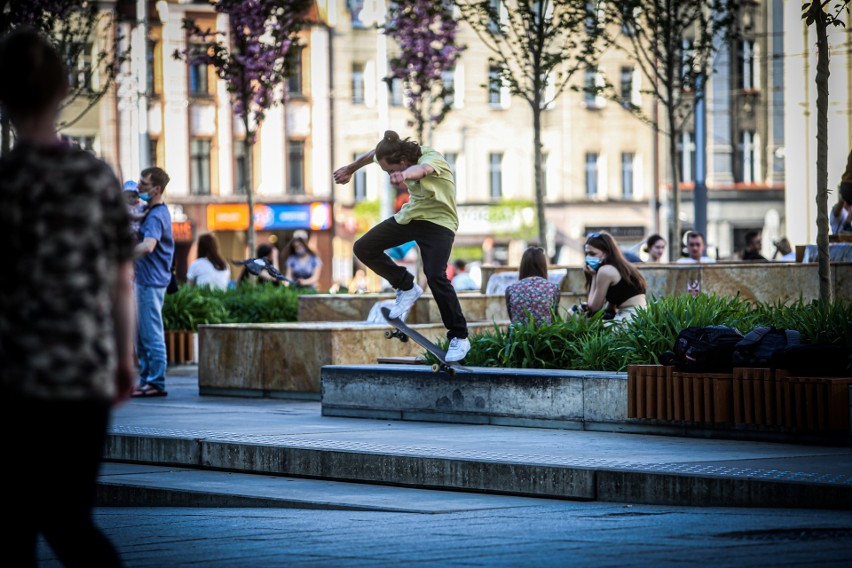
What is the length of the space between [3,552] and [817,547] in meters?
3.21

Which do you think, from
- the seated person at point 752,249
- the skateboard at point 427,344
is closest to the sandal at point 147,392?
the skateboard at point 427,344

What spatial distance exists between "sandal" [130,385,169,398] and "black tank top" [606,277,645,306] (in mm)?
4320

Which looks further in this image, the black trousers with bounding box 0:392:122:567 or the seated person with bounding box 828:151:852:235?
the seated person with bounding box 828:151:852:235

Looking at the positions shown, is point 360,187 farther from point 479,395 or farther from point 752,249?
point 479,395

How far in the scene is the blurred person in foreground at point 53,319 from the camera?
153 inches

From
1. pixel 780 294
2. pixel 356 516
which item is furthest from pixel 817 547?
pixel 780 294

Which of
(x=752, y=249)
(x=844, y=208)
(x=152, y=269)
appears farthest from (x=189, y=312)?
(x=752, y=249)

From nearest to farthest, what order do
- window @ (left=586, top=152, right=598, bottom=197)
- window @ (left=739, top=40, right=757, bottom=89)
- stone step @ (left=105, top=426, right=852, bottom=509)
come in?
stone step @ (left=105, top=426, right=852, bottom=509) → window @ (left=739, top=40, right=757, bottom=89) → window @ (left=586, top=152, right=598, bottom=197)

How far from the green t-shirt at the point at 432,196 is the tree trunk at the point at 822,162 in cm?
278

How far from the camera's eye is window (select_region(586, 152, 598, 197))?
6184cm

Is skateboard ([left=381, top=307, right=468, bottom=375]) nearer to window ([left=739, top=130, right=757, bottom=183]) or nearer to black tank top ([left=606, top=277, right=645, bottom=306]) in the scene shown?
black tank top ([left=606, top=277, right=645, bottom=306])

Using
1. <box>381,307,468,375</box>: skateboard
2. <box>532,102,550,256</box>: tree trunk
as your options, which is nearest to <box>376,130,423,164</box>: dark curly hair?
<box>381,307,468,375</box>: skateboard

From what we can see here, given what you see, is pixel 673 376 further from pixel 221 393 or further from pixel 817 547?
pixel 221 393

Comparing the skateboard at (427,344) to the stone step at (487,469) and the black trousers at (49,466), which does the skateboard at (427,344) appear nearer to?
the stone step at (487,469)
